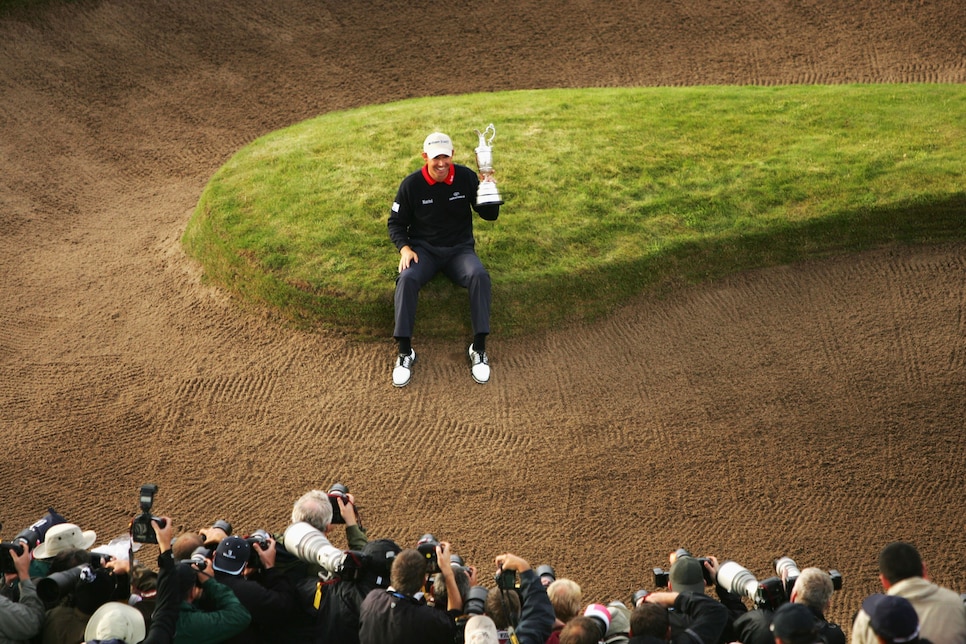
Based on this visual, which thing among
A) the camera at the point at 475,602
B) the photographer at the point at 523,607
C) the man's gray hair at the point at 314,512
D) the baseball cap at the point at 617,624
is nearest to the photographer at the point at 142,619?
the man's gray hair at the point at 314,512

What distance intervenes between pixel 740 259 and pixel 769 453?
3117 millimetres

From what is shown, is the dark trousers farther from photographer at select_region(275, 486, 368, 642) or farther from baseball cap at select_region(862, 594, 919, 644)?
baseball cap at select_region(862, 594, 919, 644)

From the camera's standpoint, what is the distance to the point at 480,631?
5273 mm

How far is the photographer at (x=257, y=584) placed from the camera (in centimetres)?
604

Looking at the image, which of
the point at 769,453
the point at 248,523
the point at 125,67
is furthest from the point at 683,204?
the point at 125,67

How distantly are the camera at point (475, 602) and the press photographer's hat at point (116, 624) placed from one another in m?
2.07

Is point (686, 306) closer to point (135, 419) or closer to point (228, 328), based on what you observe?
point (228, 328)

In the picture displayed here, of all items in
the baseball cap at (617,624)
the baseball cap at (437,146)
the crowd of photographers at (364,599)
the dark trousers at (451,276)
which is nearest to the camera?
the crowd of photographers at (364,599)

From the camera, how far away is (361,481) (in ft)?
29.5

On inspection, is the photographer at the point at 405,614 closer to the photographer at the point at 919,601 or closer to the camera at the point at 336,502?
the camera at the point at 336,502

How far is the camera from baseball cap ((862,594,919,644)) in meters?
4.94

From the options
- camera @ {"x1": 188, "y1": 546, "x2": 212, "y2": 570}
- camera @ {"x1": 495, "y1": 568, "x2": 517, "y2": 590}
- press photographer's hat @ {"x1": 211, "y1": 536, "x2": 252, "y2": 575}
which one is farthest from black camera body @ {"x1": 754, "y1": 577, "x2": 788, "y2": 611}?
camera @ {"x1": 188, "y1": 546, "x2": 212, "y2": 570}

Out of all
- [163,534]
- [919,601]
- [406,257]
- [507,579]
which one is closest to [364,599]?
[507,579]

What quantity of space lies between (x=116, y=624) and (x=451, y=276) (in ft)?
18.6
